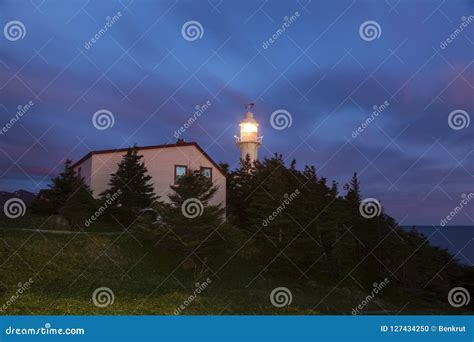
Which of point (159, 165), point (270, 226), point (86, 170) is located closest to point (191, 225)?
point (270, 226)

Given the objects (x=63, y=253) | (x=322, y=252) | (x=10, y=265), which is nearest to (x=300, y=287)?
(x=322, y=252)

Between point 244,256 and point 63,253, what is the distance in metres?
10.1

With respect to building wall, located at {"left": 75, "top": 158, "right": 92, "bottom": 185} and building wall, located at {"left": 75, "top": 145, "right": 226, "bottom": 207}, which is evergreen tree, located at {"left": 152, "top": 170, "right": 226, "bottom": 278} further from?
building wall, located at {"left": 75, "top": 158, "right": 92, "bottom": 185}

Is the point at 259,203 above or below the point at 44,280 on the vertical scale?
above

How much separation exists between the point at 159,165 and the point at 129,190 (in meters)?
4.34

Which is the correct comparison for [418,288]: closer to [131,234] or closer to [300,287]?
[300,287]

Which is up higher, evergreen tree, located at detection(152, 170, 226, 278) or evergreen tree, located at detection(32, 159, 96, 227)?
evergreen tree, located at detection(152, 170, 226, 278)

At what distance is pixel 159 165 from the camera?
32312mm

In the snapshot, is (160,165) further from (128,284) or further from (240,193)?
(128,284)

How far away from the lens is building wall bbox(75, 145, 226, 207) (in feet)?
101

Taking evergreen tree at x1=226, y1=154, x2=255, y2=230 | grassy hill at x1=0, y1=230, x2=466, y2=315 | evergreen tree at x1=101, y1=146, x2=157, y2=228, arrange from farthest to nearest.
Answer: evergreen tree at x1=226, y1=154, x2=255, y2=230 → evergreen tree at x1=101, y1=146, x2=157, y2=228 → grassy hill at x1=0, y1=230, x2=466, y2=315

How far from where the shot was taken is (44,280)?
16.1 metres

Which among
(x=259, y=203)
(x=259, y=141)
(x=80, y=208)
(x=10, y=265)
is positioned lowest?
(x=10, y=265)

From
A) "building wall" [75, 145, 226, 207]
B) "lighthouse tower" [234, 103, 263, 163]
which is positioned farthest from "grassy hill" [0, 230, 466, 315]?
"lighthouse tower" [234, 103, 263, 163]
